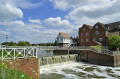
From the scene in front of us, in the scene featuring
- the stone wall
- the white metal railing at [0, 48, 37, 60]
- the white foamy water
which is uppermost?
the white metal railing at [0, 48, 37, 60]

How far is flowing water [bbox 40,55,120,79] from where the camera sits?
1566 cm

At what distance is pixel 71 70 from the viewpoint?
60.3 ft

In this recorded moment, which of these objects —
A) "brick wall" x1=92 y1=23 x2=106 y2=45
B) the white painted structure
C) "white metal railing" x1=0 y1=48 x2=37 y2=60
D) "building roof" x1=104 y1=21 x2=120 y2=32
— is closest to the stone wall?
"white metal railing" x1=0 y1=48 x2=37 y2=60

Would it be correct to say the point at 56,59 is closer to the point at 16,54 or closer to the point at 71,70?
the point at 71,70

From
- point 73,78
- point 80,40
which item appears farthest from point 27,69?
point 80,40

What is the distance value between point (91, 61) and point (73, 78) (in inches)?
522

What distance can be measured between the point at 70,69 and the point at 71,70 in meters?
0.64

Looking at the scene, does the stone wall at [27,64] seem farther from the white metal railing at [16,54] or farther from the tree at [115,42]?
the tree at [115,42]

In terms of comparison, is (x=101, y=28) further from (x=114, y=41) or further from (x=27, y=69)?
(x=27, y=69)

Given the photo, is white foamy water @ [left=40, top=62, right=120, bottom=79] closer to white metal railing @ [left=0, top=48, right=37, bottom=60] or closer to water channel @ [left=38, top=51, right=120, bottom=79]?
water channel @ [left=38, top=51, right=120, bottom=79]

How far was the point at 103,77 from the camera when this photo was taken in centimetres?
1483

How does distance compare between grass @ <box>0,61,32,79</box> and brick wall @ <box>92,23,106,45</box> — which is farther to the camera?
brick wall @ <box>92,23,106,45</box>

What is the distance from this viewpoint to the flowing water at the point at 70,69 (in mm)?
15664

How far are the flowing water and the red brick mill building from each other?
1630 cm
